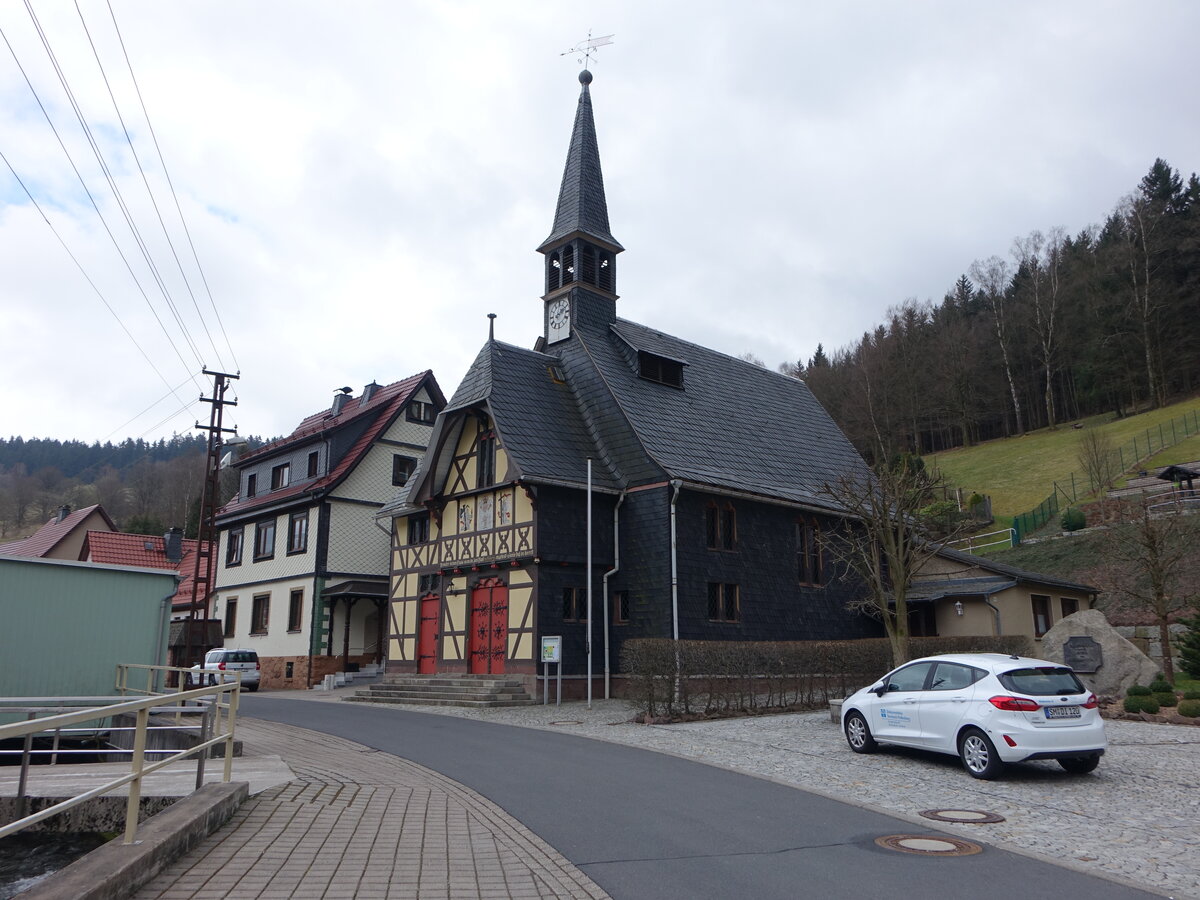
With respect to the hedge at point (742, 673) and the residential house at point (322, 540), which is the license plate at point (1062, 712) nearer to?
the hedge at point (742, 673)

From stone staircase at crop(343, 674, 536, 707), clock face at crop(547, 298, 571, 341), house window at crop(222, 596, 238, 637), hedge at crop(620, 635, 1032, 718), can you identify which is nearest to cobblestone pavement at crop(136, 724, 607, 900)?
hedge at crop(620, 635, 1032, 718)

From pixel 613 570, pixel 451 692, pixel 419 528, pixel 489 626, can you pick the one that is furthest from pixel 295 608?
pixel 613 570

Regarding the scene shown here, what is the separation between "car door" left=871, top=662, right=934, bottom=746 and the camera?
11.9 m

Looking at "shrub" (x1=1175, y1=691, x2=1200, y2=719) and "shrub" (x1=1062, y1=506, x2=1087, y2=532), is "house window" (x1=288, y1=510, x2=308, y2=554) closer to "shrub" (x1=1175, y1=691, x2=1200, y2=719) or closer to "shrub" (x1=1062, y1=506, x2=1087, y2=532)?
"shrub" (x1=1175, y1=691, x2=1200, y2=719)

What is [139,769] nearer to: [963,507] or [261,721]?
[261,721]

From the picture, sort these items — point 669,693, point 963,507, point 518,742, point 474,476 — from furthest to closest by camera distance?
1. point 963,507
2. point 474,476
3. point 669,693
4. point 518,742

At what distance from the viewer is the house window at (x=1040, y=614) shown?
1133 inches

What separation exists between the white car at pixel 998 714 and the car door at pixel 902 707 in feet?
0.05

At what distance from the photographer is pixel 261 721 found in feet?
57.1

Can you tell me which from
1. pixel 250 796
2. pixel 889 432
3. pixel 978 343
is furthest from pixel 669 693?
pixel 978 343

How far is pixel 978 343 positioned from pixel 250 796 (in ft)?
219

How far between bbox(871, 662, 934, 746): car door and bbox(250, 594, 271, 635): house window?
1076 inches

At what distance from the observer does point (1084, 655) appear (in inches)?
725

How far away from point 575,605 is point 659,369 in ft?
29.1
